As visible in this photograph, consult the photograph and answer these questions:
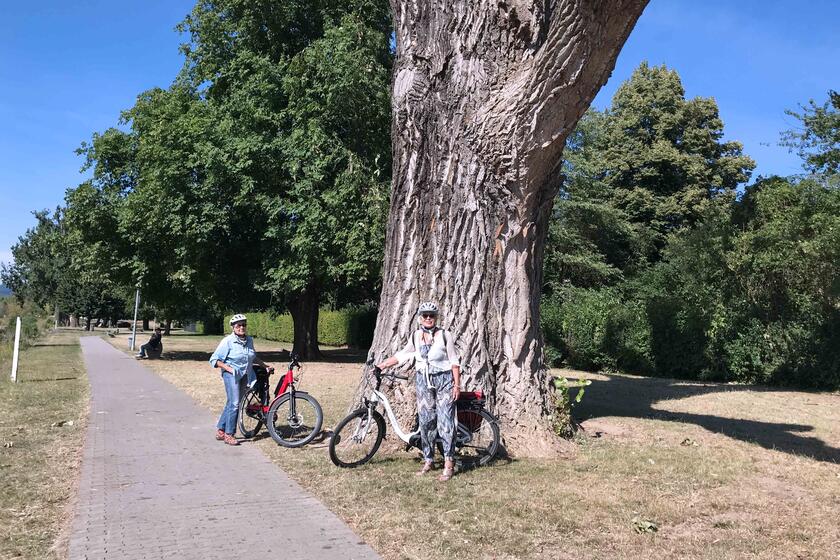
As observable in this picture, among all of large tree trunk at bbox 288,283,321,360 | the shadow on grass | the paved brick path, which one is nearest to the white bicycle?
the paved brick path

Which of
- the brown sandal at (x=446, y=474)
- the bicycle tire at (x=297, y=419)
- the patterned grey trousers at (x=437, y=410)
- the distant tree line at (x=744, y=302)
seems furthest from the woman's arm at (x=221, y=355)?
the distant tree line at (x=744, y=302)

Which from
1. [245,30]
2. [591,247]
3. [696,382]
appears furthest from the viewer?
[591,247]

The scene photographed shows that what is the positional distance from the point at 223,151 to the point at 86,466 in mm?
15024

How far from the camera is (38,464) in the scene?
7.11 meters

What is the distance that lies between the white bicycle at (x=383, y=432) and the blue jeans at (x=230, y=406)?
6.00 feet

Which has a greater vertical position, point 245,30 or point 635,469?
point 245,30

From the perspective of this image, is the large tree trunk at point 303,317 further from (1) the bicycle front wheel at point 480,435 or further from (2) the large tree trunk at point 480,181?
(1) the bicycle front wheel at point 480,435

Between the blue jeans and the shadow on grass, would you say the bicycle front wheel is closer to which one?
the blue jeans

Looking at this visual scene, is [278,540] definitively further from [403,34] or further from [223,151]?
[223,151]

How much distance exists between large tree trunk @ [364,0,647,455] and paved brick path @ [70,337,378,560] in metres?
2.10

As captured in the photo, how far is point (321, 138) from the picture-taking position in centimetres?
2038

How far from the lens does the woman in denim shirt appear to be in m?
8.41

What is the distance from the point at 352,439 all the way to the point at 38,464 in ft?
10.5

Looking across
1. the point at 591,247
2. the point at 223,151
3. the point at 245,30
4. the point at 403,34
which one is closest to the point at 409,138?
the point at 403,34
